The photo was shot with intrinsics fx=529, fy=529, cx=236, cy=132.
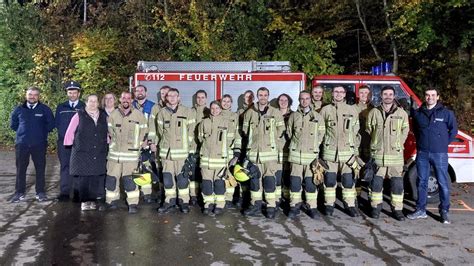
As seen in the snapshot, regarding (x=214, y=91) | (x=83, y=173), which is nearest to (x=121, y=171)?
(x=83, y=173)

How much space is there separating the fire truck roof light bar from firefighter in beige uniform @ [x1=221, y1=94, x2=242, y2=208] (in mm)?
1722

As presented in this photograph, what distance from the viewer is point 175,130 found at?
7.27 meters

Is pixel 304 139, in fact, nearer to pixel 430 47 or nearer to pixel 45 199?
pixel 45 199

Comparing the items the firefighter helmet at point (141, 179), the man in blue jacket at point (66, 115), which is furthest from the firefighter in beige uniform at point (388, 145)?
the man in blue jacket at point (66, 115)

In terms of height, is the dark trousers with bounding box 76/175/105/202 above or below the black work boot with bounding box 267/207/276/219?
above

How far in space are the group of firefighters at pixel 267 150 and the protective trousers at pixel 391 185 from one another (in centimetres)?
1

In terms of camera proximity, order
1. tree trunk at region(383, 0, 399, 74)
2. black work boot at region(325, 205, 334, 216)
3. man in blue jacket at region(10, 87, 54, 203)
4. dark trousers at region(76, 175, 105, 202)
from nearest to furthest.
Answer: black work boot at region(325, 205, 334, 216)
dark trousers at region(76, 175, 105, 202)
man in blue jacket at region(10, 87, 54, 203)
tree trunk at region(383, 0, 399, 74)

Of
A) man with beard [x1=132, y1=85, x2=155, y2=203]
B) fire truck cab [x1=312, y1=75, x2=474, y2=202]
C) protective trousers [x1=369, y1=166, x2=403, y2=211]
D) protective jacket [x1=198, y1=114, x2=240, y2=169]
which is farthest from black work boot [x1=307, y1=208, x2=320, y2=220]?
man with beard [x1=132, y1=85, x2=155, y2=203]

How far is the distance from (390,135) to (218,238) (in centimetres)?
267

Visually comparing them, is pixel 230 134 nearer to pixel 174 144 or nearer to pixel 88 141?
pixel 174 144

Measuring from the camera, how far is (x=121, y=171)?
740 centimetres

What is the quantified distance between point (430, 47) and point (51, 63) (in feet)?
37.0

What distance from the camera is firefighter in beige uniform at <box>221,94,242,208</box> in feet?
24.1

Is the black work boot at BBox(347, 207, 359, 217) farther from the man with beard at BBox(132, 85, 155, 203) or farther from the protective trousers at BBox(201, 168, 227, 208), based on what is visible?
the man with beard at BBox(132, 85, 155, 203)
